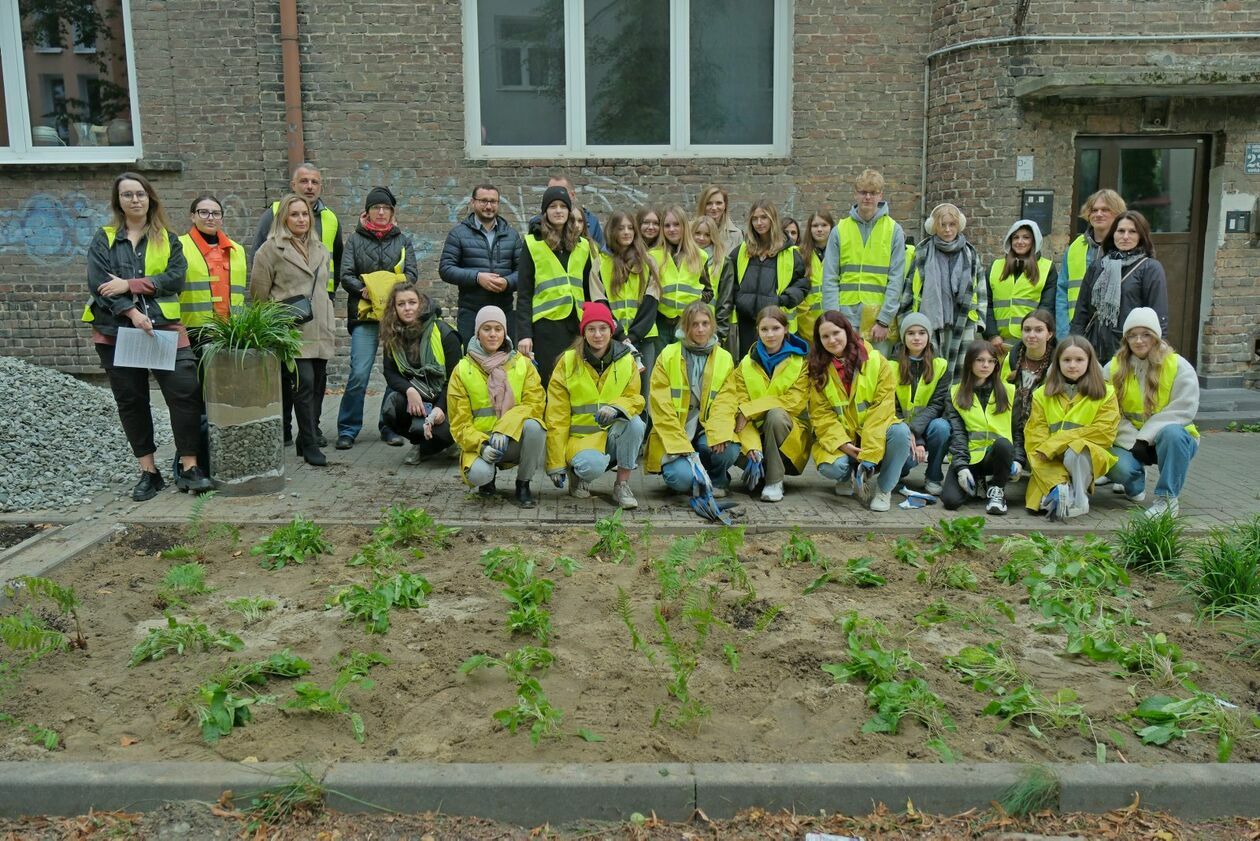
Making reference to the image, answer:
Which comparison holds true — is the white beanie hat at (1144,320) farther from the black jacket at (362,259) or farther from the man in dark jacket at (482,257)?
the black jacket at (362,259)

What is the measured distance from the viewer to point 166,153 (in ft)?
38.0

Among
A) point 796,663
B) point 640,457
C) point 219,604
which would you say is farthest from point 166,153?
point 796,663

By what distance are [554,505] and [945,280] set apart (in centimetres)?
359

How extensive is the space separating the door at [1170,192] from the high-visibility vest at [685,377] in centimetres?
587

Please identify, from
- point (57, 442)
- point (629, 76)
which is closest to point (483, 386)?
point (57, 442)

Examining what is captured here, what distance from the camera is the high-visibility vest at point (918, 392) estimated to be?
24.9 feet

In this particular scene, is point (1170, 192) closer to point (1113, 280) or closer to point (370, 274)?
point (1113, 280)

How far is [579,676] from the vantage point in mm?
4391

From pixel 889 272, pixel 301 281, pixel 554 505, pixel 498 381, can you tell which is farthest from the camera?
pixel 889 272

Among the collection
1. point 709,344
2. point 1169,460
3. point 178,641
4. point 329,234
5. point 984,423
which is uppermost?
point 329,234

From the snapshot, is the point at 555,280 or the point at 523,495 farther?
the point at 555,280

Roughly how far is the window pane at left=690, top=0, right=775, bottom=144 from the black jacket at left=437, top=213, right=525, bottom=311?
418cm

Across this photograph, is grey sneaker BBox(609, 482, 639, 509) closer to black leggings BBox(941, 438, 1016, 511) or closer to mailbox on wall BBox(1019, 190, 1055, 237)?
black leggings BBox(941, 438, 1016, 511)

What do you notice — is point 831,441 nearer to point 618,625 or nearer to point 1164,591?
point 1164,591
